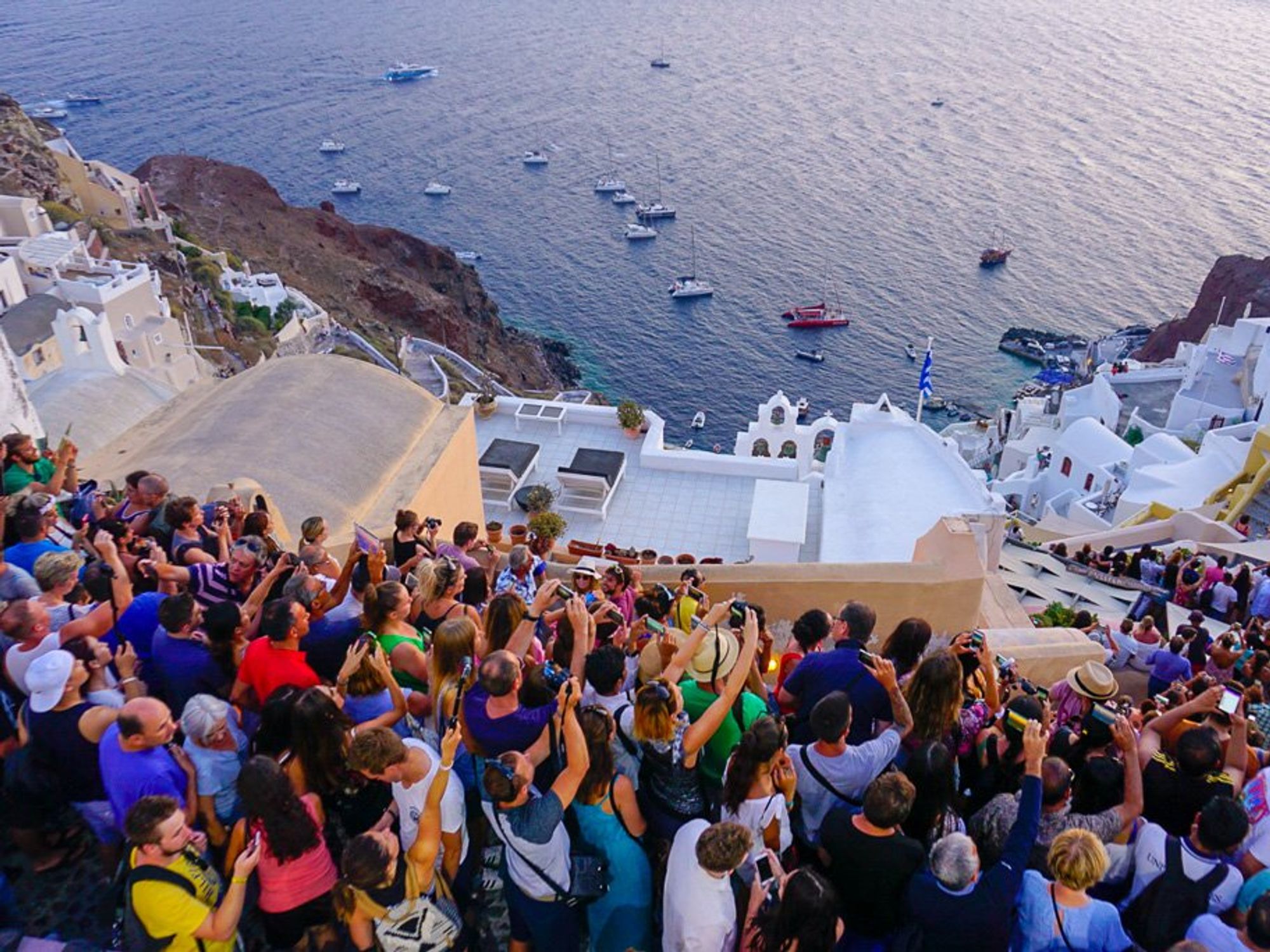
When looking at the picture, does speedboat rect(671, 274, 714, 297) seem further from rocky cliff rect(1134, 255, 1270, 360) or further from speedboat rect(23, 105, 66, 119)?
speedboat rect(23, 105, 66, 119)

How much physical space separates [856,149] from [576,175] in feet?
93.9

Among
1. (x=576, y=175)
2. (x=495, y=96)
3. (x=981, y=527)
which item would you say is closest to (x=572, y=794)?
(x=981, y=527)

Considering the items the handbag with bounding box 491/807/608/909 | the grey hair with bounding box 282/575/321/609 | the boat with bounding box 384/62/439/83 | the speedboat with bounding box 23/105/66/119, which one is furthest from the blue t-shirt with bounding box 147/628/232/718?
the boat with bounding box 384/62/439/83

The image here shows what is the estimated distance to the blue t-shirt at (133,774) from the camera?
486 centimetres

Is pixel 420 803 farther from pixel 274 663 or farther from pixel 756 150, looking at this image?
pixel 756 150

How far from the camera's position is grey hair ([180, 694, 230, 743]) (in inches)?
200

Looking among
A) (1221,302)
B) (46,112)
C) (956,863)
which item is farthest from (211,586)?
(46,112)

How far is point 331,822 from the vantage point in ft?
17.4

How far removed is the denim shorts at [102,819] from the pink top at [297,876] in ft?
4.11

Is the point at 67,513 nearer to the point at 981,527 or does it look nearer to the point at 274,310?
the point at 981,527

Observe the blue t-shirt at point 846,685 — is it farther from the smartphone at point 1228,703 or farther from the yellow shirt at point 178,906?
the yellow shirt at point 178,906

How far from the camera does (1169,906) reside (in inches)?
185

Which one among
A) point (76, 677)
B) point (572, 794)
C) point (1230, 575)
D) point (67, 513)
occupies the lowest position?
point (1230, 575)

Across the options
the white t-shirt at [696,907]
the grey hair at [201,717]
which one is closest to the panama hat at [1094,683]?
the white t-shirt at [696,907]
